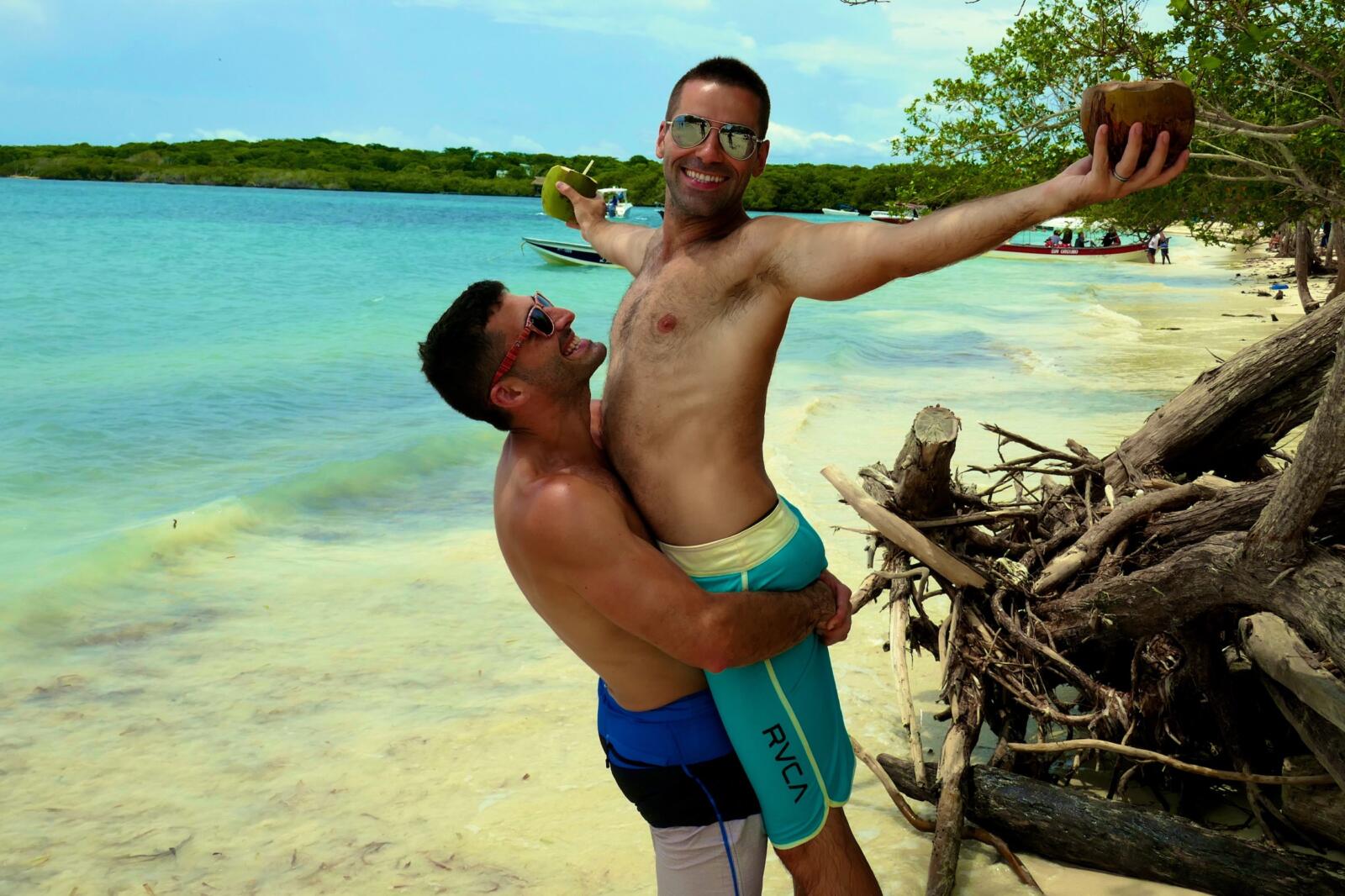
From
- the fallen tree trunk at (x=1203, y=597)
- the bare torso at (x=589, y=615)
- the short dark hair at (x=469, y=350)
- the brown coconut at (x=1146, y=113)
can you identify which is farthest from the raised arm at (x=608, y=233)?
the fallen tree trunk at (x=1203, y=597)

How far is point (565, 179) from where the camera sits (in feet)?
11.5

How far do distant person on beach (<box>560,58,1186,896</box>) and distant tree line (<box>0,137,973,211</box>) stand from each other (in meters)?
84.1

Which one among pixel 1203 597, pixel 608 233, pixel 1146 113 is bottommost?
pixel 1203 597

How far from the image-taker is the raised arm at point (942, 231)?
1.86 metres

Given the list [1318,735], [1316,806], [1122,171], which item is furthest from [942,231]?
[1316,806]

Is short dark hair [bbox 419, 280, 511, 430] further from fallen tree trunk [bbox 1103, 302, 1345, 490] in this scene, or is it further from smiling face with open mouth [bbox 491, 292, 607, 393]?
fallen tree trunk [bbox 1103, 302, 1345, 490]

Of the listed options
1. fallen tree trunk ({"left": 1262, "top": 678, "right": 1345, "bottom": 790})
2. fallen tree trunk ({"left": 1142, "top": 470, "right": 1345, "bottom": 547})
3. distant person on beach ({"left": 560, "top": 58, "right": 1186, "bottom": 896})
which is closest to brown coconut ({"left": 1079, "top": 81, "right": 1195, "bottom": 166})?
distant person on beach ({"left": 560, "top": 58, "right": 1186, "bottom": 896})

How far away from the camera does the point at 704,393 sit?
245cm

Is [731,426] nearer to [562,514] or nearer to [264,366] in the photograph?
[562,514]

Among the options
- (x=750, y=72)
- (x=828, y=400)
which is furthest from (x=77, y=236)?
(x=750, y=72)

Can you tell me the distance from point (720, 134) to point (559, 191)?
114 centimetres

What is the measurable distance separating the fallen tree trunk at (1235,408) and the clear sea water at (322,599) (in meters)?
1.64

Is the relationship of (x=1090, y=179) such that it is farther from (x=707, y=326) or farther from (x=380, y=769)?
(x=380, y=769)

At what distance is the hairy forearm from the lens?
2.31 metres
